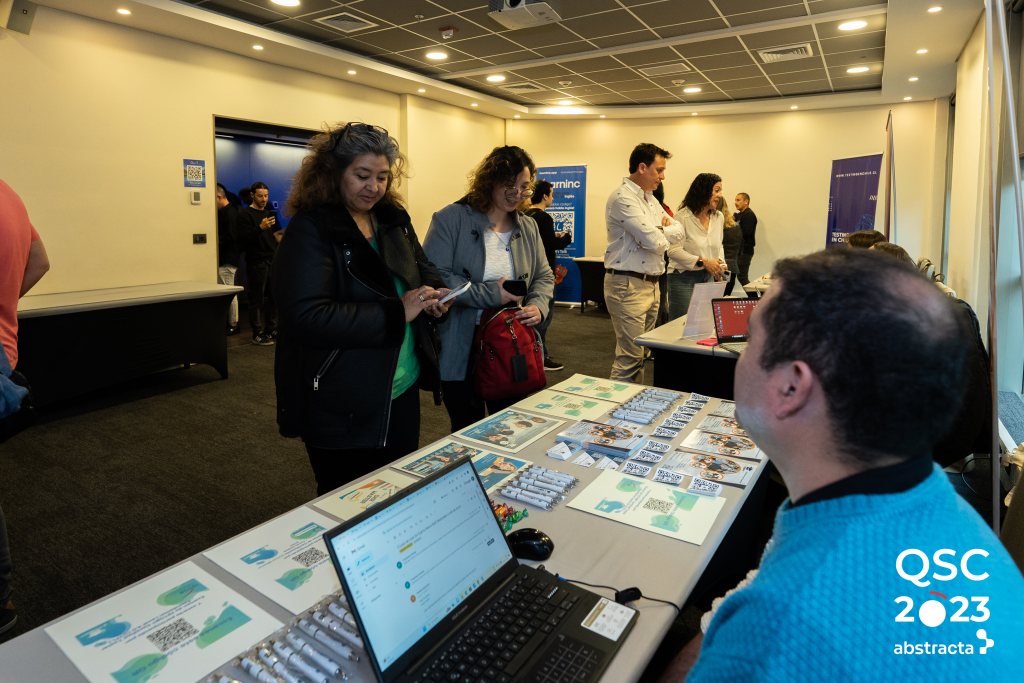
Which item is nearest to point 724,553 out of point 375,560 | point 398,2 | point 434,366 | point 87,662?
point 434,366

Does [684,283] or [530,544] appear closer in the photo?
[530,544]

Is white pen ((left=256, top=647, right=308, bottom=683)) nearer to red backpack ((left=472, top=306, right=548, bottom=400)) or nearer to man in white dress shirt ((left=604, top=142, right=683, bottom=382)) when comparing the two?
red backpack ((left=472, top=306, right=548, bottom=400))

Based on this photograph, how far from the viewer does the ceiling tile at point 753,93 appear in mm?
8172

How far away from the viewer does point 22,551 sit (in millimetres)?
2469

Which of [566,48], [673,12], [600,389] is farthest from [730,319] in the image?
[566,48]

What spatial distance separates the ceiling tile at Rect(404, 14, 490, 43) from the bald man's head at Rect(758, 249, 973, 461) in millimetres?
5389

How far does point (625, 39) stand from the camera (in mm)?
5945

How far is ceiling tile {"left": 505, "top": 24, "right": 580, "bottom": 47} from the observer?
565 cm

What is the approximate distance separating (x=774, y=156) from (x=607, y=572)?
9.29 metres

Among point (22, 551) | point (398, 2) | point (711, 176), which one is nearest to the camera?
point (22, 551)

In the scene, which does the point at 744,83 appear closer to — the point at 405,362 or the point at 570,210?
the point at 570,210

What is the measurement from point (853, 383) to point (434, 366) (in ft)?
4.73

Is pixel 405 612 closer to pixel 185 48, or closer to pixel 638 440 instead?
pixel 638 440

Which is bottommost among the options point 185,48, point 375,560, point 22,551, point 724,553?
point 22,551
